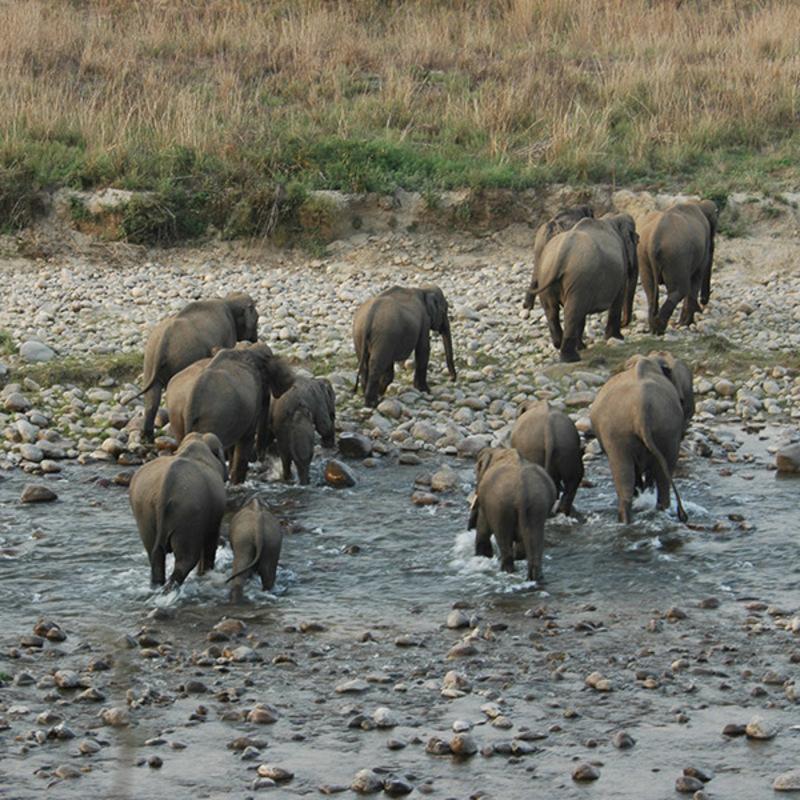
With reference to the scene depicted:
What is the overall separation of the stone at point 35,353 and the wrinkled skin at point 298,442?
3496 millimetres

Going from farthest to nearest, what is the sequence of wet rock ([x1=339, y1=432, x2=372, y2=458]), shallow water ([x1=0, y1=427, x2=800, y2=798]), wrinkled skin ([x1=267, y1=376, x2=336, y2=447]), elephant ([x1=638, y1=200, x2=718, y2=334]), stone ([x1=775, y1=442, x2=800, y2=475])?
elephant ([x1=638, y1=200, x2=718, y2=334])
wet rock ([x1=339, y1=432, x2=372, y2=458])
stone ([x1=775, y1=442, x2=800, y2=475])
wrinkled skin ([x1=267, y1=376, x2=336, y2=447])
shallow water ([x1=0, y1=427, x2=800, y2=798])

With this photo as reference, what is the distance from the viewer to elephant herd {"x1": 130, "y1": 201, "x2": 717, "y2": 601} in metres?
10.9

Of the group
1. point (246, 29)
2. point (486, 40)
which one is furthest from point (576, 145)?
point (246, 29)

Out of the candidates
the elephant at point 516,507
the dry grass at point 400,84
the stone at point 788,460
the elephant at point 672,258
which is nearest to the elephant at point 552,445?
the elephant at point 516,507

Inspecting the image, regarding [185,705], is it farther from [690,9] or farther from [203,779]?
[690,9]

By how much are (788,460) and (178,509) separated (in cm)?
517

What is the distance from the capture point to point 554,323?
1644 centimetres

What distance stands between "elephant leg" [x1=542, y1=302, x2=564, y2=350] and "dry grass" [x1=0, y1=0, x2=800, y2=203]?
4737mm

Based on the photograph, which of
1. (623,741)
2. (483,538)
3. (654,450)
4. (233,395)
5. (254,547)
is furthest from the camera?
(233,395)

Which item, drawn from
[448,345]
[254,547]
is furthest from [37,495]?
[448,345]

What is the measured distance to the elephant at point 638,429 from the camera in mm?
12086

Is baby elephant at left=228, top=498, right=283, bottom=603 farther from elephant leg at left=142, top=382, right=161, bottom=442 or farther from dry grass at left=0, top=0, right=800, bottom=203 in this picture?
dry grass at left=0, top=0, right=800, bottom=203

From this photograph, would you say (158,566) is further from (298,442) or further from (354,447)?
(354,447)

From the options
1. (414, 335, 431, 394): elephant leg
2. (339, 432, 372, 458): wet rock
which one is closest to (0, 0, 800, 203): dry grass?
→ (414, 335, 431, 394): elephant leg
